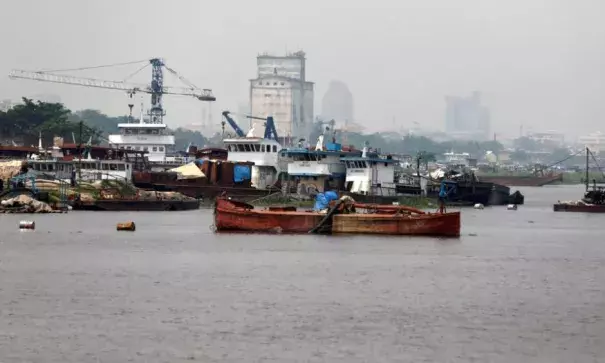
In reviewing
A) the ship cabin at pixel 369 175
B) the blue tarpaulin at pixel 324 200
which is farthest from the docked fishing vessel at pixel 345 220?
the ship cabin at pixel 369 175

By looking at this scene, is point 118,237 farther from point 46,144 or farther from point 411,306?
point 46,144

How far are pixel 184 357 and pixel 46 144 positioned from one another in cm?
11594

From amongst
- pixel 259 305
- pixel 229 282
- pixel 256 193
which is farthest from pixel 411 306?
pixel 256 193

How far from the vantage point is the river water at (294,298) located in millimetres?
33969

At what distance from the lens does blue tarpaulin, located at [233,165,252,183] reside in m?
107

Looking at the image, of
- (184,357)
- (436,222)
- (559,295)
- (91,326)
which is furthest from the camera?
(436,222)

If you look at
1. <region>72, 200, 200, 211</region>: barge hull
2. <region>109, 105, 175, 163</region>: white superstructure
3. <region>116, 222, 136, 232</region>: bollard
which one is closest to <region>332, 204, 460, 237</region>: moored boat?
<region>116, 222, 136, 232</region>: bollard

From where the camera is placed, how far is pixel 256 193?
344ft

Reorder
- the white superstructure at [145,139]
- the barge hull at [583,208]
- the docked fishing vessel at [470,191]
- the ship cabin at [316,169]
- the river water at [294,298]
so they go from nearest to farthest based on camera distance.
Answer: the river water at [294,298] < the barge hull at [583,208] < the ship cabin at [316,169] < the docked fishing vessel at [470,191] < the white superstructure at [145,139]

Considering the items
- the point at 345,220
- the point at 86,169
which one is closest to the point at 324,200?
the point at 345,220

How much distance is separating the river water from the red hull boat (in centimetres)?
91

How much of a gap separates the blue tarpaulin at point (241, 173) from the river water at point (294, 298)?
35764 mm

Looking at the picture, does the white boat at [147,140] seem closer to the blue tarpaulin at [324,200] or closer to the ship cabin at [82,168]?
the ship cabin at [82,168]

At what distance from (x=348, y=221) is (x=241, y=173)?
41.6 meters
